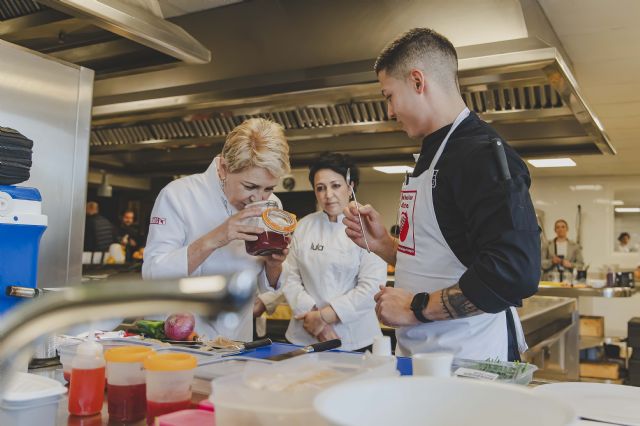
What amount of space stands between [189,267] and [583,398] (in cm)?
136

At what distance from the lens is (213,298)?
0.52 metres

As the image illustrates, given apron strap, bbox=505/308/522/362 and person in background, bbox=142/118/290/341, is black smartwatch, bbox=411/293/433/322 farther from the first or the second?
person in background, bbox=142/118/290/341

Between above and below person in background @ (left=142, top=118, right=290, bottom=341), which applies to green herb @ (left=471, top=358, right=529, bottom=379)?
below

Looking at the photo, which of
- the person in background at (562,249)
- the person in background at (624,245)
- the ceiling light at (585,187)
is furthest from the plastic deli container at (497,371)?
the person in background at (624,245)

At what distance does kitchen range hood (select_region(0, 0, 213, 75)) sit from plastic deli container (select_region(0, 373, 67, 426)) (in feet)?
4.10

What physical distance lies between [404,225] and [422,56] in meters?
0.56

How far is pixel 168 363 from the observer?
3.46ft

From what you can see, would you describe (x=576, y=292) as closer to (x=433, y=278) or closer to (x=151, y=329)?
(x=433, y=278)

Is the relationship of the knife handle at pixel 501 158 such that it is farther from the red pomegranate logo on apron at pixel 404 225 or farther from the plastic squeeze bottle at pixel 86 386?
the plastic squeeze bottle at pixel 86 386

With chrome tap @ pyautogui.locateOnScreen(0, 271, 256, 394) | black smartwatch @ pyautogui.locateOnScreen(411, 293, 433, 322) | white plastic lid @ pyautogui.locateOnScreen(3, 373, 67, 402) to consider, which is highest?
chrome tap @ pyautogui.locateOnScreen(0, 271, 256, 394)

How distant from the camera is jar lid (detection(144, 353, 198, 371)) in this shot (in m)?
1.05

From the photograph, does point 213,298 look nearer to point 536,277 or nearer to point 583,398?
point 583,398

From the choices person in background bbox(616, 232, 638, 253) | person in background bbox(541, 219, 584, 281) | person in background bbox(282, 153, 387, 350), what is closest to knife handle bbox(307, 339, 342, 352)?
person in background bbox(282, 153, 387, 350)

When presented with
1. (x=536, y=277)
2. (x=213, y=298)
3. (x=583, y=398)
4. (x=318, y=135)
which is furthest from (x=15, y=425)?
(x=318, y=135)
